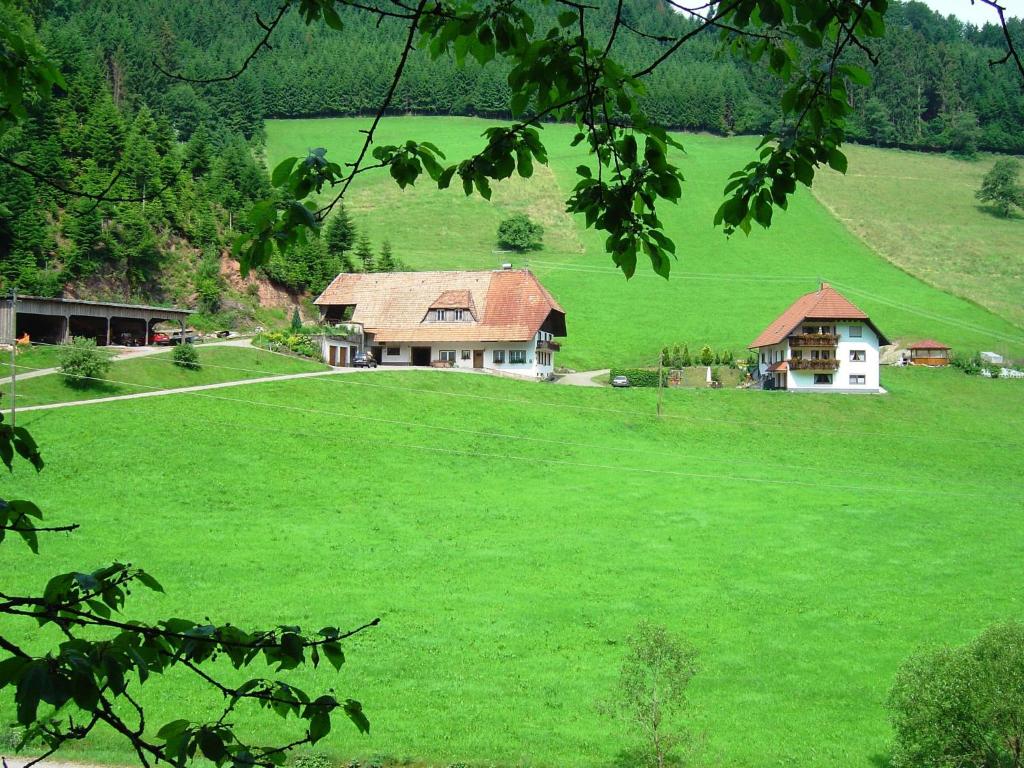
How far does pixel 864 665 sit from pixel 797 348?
4535 centimetres

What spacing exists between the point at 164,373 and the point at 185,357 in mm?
1747

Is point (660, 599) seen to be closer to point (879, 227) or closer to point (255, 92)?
point (879, 227)

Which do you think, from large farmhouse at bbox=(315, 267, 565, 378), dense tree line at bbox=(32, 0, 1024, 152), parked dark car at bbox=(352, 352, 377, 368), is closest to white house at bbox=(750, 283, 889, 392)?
large farmhouse at bbox=(315, 267, 565, 378)

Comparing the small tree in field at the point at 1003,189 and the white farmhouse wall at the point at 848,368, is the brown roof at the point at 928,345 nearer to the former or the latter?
the white farmhouse wall at the point at 848,368

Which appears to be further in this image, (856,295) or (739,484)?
(856,295)

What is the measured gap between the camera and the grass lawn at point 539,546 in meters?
23.2

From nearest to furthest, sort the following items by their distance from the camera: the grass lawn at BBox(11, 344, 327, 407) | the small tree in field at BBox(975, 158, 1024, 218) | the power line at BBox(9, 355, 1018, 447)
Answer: the grass lawn at BBox(11, 344, 327, 407) → the power line at BBox(9, 355, 1018, 447) → the small tree in field at BBox(975, 158, 1024, 218)

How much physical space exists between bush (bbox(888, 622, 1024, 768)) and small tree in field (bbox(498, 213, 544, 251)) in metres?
90.2

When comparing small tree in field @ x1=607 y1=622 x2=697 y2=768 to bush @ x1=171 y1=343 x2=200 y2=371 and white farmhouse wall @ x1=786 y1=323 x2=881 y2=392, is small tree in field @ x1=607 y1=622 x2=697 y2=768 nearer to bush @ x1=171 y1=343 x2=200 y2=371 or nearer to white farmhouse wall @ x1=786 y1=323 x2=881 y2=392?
bush @ x1=171 y1=343 x2=200 y2=371

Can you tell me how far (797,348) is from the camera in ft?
225

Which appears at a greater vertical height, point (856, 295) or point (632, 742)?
point (856, 295)

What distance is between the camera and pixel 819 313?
225 ft

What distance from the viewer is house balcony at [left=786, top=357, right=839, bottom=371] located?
220ft

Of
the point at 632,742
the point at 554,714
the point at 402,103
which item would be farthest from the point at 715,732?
the point at 402,103
